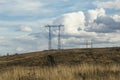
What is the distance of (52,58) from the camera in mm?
50812

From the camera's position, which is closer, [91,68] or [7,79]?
[7,79]

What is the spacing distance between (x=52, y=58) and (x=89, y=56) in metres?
5.13

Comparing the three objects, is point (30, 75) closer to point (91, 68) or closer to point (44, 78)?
point (44, 78)

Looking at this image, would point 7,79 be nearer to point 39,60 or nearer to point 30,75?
point 30,75

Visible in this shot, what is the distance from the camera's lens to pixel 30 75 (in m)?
21.0

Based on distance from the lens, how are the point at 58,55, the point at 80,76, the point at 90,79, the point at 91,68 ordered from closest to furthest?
the point at 90,79 → the point at 80,76 → the point at 91,68 → the point at 58,55

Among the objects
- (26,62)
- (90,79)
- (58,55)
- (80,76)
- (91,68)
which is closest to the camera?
(90,79)

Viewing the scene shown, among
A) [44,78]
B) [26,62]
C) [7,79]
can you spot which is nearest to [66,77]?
[44,78]

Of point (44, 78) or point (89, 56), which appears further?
point (89, 56)

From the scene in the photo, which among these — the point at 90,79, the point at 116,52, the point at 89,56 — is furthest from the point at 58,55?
the point at 90,79

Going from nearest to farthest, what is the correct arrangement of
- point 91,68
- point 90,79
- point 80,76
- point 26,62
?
point 90,79, point 80,76, point 91,68, point 26,62

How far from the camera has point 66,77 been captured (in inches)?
802

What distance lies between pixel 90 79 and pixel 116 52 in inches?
1297

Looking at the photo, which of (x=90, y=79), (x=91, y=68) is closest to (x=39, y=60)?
(x=91, y=68)
